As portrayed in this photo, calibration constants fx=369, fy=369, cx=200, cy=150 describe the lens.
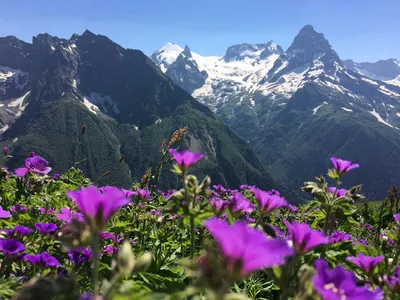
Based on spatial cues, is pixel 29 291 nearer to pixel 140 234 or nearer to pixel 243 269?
pixel 243 269

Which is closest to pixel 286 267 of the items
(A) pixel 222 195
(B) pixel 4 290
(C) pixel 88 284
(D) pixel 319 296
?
(D) pixel 319 296

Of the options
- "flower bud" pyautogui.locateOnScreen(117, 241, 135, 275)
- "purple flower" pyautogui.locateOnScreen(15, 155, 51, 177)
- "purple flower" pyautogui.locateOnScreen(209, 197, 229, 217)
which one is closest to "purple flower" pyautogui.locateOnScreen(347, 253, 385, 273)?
"purple flower" pyautogui.locateOnScreen(209, 197, 229, 217)

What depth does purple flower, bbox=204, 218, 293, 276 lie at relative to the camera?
60.4 inches

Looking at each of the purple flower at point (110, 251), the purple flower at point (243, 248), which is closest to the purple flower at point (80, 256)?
the purple flower at point (110, 251)

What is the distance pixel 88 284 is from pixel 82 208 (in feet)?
9.81

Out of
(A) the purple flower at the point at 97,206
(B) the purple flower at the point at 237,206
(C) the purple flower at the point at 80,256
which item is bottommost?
(C) the purple flower at the point at 80,256

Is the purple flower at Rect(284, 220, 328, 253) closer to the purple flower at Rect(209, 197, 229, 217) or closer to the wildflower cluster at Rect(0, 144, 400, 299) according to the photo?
the wildflower cluster at Rect(0, 144, 400, 299)

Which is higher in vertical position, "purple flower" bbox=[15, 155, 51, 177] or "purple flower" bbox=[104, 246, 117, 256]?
"purple flower" bbox=[15, 155, 51, 177]

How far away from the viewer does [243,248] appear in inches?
61.9

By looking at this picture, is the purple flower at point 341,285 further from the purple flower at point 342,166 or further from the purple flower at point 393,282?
the purple flower at point 342,166

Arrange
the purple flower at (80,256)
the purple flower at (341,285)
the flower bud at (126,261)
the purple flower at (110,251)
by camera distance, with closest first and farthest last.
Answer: the flower bud at (126,261) < the purple flower at (341,285) < the purple flower at (80,256) < the purple flower at (110,251)

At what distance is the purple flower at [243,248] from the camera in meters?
1.54

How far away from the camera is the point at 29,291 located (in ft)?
5.12

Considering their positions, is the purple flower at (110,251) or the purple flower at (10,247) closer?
the purple flower at (10,247)
